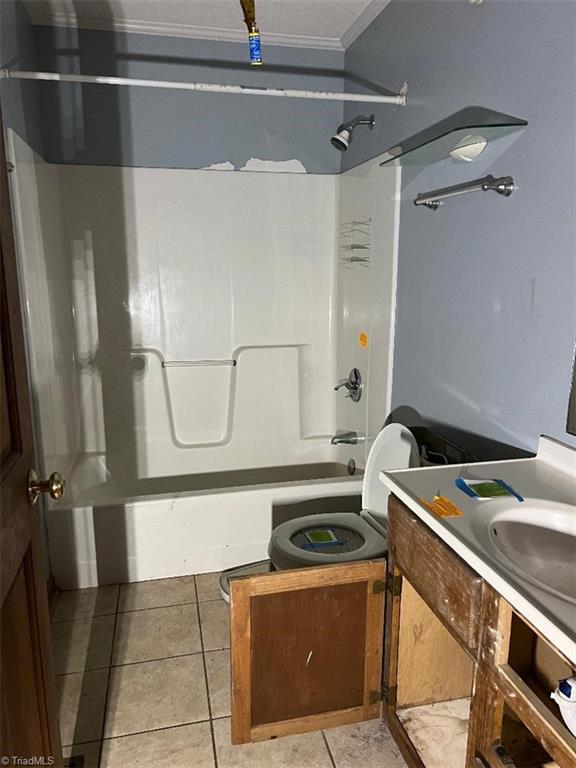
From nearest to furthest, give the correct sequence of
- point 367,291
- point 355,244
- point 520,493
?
point 520,493 → point 367,291 → point 355,244

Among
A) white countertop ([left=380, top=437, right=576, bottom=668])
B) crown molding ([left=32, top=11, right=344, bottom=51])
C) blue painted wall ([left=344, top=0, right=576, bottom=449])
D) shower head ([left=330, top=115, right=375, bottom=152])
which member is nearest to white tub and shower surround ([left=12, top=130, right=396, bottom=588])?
shower head ([left=330, top=115, right=375, bottom=152])

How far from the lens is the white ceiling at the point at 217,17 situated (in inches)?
99.1

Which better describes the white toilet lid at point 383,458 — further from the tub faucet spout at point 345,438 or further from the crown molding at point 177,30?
the crown molding at point 177,30

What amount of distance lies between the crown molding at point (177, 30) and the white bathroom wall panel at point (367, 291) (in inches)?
26.1

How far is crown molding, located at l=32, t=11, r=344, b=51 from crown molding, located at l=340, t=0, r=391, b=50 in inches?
2.5

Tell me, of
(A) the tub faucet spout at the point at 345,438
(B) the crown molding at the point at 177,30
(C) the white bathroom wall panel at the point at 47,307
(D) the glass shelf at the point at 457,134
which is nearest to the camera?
(D) the glass shelf at the point at 457,134

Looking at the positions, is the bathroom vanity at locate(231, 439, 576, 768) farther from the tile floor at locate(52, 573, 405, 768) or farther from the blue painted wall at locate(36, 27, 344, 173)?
the blue painted wall at locate(36, 27, 344, 173)

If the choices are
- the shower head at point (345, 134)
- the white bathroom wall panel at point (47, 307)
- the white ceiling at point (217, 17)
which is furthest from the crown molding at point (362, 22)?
the white bathroom wall panel at point (47, 307)

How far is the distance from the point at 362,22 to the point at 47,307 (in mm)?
1915

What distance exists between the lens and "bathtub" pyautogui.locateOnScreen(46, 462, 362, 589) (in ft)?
7.76

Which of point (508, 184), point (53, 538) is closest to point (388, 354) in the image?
point (508, 184)

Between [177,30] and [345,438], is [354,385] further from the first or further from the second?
[177,30]

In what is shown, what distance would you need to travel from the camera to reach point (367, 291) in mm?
2707

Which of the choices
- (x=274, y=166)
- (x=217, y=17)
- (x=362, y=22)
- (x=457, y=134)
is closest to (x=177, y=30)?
(x=217, y=17)
